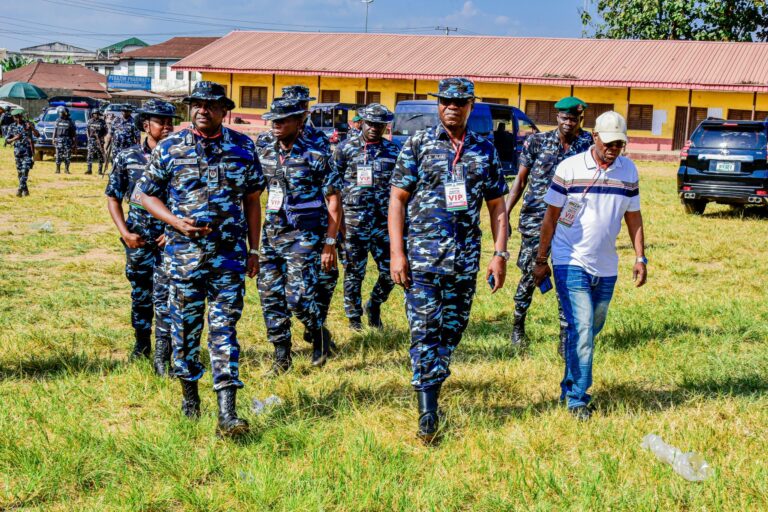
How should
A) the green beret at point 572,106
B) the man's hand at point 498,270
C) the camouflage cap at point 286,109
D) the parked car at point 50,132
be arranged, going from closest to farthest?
1. the man's hand at point 498,270
2. the camouflage cap at point 286,109
3. the green beret at point 572,106
4. the parked car at point 50,132

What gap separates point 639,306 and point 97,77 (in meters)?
66.0

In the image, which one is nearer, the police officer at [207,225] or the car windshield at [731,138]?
the police officer at [207,225]

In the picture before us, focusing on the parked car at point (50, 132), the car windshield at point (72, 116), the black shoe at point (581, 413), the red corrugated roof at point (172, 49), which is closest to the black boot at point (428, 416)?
the black shoe at point (581, 413)

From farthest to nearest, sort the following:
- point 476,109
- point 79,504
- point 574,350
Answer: point 476,109 → point 574,350 → point 79,504

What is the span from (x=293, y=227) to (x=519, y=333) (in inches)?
86.8

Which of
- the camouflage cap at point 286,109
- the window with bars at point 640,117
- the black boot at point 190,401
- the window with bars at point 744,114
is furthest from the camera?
the window with bars at point 640,117

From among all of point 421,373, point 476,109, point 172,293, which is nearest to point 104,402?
point 172,293

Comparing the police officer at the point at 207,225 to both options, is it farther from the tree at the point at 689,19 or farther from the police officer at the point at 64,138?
the tree at the point at 689,19

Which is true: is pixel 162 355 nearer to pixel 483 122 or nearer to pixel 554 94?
pixel 483 122

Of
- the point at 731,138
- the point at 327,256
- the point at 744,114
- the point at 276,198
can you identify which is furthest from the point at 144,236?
the point at 744,114

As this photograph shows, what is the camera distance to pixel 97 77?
67125mm

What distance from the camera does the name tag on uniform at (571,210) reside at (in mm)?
4941

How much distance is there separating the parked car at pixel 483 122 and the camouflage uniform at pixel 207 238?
12.3 meters

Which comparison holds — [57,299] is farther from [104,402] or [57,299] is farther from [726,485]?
[726,485]
